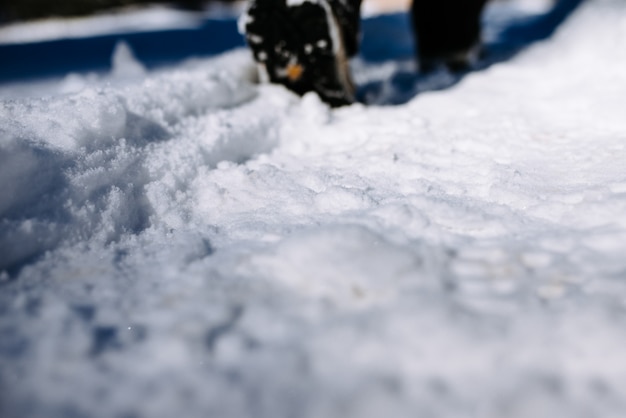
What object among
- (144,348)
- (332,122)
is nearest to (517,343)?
(144,348)

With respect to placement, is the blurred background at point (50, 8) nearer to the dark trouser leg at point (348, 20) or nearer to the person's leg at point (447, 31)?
the person's leg at point (447, 31)

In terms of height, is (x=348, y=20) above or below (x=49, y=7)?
below

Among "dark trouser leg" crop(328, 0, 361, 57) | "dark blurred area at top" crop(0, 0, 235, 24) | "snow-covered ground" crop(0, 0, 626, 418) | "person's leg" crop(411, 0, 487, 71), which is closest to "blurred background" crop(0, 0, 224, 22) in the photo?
"dark blurred area at top" crop(0, 0, 235, 24)

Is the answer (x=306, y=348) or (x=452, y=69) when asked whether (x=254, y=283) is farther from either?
(x=452, y=69)

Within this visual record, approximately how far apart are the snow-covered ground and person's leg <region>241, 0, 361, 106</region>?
1.54ft

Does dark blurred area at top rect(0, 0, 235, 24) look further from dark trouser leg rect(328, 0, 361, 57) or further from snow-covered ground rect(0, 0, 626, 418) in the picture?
snow-covered ground rect(0, 0, 626, 418)

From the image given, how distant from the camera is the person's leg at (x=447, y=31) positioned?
2.69 meters

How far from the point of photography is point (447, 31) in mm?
2766

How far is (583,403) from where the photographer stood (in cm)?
66

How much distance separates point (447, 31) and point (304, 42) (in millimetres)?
1324

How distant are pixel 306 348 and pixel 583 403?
1.46 feet

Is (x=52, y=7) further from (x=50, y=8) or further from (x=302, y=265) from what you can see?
(x=302, y=265)

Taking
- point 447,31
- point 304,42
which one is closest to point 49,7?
point 447,31

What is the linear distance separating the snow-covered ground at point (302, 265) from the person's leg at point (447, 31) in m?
1.32
